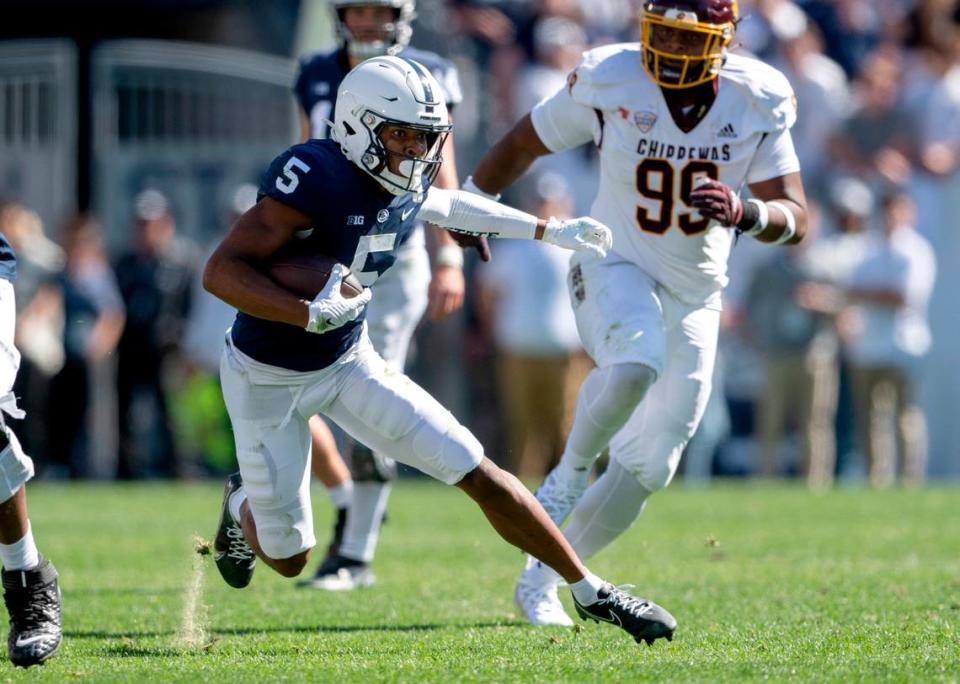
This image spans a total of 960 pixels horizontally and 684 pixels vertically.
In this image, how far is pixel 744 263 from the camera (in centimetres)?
1195

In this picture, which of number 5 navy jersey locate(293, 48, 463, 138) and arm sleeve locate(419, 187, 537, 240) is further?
number 5 navy jersey locate(293, 48, 463, 138)

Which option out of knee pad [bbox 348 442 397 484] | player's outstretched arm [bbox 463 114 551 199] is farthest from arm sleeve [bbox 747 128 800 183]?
knee pad [bbox 348 442 397 484]

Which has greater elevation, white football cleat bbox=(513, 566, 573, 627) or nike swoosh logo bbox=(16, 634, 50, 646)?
nike swoosh logo bbox=(16, 634, 50, 646)

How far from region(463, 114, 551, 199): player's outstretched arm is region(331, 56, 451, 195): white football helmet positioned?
90 centimetres

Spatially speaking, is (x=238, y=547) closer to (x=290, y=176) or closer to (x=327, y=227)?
(x=327, y=227)

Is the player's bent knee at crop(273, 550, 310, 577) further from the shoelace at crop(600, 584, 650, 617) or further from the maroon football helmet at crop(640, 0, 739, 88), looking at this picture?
the maroon football helmet at crop(640, 0, 739, 88)

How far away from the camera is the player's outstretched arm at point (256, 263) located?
441 centimetres

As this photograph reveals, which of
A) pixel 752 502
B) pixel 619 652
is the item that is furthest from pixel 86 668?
pixel 752 502

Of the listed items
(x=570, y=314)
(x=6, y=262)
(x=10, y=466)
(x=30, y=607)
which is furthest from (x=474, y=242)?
(x=570, y=314)

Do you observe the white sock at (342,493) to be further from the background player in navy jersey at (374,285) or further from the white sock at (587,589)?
the white sock at (587,589)

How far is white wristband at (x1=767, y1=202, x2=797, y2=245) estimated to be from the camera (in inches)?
204

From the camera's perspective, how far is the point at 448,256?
6152 millimetres

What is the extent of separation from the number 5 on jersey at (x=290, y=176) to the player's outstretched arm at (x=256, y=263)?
45mm

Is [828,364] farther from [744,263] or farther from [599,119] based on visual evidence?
[599,119]
